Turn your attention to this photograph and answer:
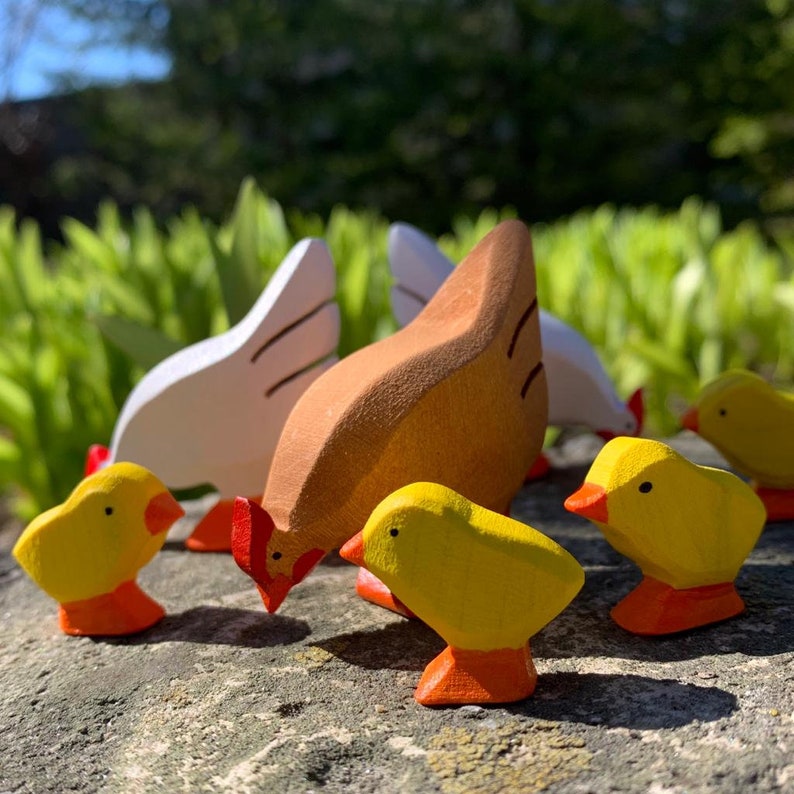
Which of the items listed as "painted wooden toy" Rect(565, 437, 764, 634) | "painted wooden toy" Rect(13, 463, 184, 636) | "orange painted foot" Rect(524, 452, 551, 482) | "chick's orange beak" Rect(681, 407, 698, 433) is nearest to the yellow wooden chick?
"painted wooden toy" Rect(565, 437, 764, 634)

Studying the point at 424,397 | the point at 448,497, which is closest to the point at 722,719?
the point at 448,497

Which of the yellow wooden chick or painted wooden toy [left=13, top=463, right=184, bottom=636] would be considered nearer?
the yellow wooden chick

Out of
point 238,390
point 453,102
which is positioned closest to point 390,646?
point 238,390

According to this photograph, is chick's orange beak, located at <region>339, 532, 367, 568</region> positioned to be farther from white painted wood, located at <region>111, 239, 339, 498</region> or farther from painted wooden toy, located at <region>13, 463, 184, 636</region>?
white painted wood, located at <region>111, 239, 339, 498</region>

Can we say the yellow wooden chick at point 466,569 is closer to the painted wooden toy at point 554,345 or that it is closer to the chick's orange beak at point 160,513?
the chick's orange beak at point 160,513

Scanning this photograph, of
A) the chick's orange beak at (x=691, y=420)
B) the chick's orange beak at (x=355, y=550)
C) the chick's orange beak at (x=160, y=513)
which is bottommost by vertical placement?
the chick's orange beak at (x=691, y=420)

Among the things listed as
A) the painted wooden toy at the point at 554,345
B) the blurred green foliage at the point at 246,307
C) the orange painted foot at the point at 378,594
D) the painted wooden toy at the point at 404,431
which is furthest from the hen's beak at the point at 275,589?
the blurred green foliage at the point at 246,307

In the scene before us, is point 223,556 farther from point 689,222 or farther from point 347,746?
point 689,222
